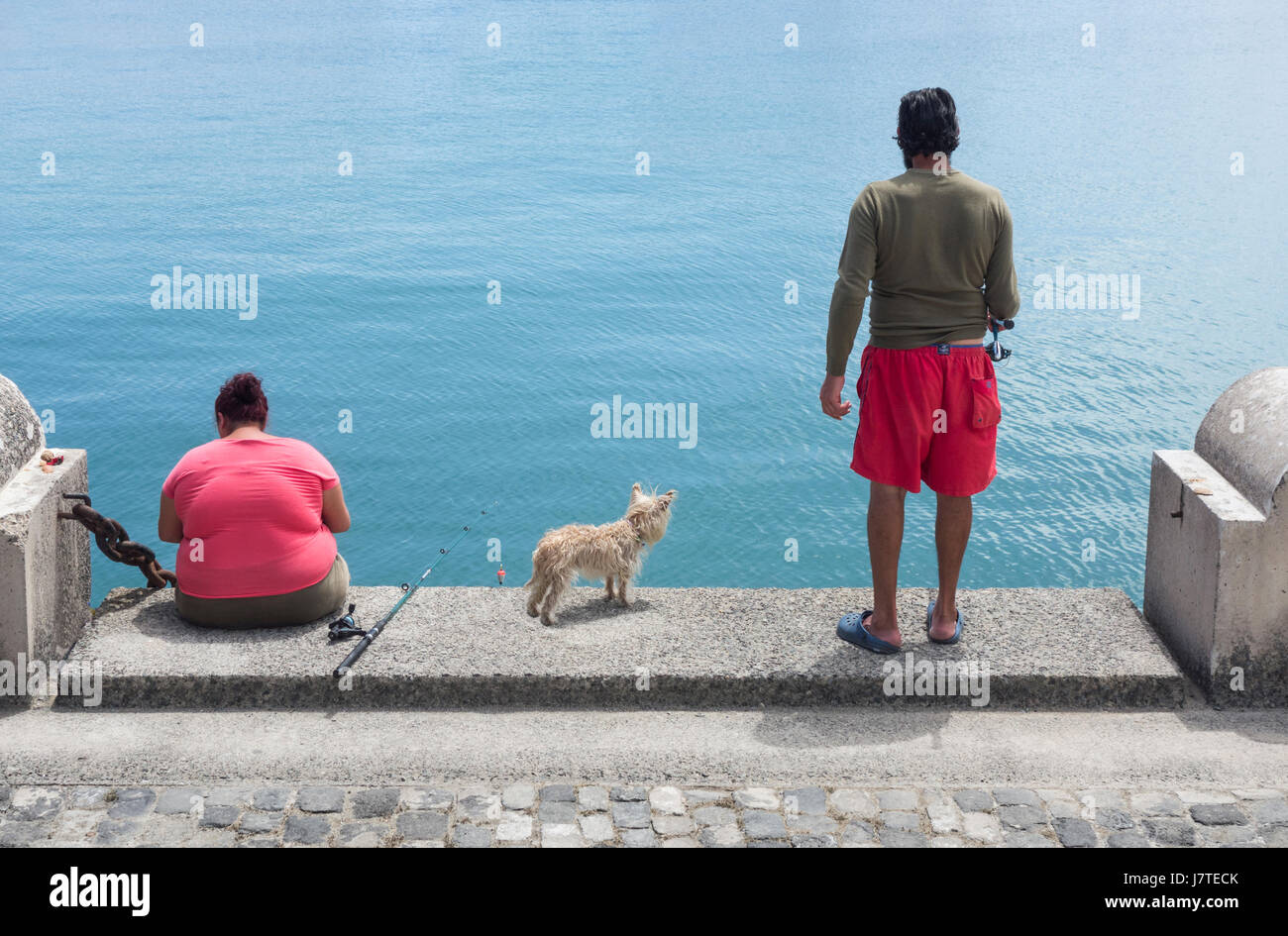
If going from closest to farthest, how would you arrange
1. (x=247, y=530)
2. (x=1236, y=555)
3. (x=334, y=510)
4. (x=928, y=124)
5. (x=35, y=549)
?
(x=928, y=124) < (x=1236, y=555) < (x=35, y=549) < (x=247, y=530) < (x=334, y=510)

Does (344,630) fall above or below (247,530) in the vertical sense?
below

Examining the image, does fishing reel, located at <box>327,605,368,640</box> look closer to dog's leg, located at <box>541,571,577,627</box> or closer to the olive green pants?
the olive green pants

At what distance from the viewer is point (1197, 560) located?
480 cm

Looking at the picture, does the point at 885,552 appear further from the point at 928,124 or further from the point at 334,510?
the point at 334,510

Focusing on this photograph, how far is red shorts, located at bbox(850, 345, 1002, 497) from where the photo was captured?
462cm

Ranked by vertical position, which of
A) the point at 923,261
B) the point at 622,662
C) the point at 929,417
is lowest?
the point at 622,662

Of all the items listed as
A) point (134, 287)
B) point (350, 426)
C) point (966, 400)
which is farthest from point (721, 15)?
point (966, 400)

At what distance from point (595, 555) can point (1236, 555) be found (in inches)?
99.3

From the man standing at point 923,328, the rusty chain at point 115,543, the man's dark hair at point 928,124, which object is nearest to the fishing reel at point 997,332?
the man standing at point 923,328

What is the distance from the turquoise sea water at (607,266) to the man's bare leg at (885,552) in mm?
5830

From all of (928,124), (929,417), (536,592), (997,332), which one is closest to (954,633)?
(929,417)

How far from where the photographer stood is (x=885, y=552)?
481cm

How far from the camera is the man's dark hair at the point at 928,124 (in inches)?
175

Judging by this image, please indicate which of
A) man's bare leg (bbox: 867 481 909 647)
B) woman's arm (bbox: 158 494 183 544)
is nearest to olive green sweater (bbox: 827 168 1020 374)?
man's bare leg (bbox: 867 481 909 647)
